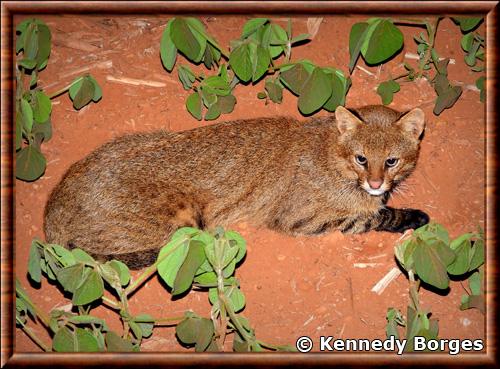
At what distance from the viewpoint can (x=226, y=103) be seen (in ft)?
21.7

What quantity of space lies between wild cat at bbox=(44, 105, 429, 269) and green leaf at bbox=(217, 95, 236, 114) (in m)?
0.27

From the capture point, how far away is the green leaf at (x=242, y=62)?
6.05 m

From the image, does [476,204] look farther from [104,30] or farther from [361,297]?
[104,30]

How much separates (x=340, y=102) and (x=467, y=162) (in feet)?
5.14

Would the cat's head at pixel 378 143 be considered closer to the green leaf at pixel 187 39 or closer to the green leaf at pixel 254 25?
the green leaf at pixel 254 25

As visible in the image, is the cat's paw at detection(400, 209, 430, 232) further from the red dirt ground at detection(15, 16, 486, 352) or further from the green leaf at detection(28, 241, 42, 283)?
the green leaf at detection(28, 241, 42, 283)

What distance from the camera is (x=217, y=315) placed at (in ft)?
18.0

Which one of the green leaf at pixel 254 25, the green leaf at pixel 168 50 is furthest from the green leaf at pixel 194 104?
the green leaf at pixel 254 25

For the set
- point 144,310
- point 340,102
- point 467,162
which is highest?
point 340,102

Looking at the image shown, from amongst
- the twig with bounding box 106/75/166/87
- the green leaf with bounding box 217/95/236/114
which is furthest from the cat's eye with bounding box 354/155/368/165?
the twig with bounding box 106/75/166/87

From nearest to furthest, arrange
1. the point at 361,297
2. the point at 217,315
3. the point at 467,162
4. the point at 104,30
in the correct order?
the point at 217,315 < the point at 361,297 < the point at 467,162 < the point at 104,30

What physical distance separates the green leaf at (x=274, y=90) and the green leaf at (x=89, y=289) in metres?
2.78

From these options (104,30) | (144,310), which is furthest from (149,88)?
(144,310)

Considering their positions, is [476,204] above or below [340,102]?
below
